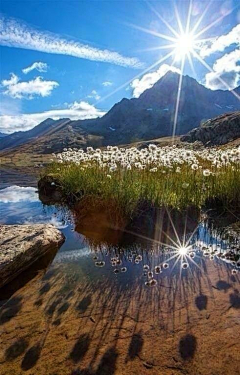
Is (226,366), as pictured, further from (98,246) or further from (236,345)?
(98,246)

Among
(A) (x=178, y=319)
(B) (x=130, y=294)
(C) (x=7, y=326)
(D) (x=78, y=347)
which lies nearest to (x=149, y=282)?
(B) (x=130, y=294)

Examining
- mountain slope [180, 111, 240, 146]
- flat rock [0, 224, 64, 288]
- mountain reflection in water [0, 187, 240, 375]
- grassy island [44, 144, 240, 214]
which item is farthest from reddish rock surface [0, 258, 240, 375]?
mountain slope [180, 111, 240, 146]

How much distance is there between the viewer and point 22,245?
7449mm

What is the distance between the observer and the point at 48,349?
174 inches

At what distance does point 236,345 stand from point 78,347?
218 cm

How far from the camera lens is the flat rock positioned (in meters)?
6.64

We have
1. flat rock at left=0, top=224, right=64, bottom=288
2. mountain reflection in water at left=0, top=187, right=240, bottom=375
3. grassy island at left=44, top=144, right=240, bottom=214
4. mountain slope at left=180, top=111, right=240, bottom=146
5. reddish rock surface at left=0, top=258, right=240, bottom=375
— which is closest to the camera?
reddish rock surface at left=0, top=258, right=240, bottom=375

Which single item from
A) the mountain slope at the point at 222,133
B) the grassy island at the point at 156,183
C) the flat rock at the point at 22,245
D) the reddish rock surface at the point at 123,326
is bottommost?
the reddish rock surface at the point at 123,326

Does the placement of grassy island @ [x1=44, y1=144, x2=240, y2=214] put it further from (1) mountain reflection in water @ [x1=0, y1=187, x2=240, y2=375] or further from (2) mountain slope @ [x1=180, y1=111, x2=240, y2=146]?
(2) mountain slope @ [x1=180, y1=111, x2=240, y2=146]

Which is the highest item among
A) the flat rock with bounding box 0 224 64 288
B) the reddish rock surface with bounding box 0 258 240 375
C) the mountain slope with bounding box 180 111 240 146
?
the mountain slope with bounding box 180 111 240 146

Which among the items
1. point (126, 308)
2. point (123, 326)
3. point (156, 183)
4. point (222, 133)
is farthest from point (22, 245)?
point (222, 133)

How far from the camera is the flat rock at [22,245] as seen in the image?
6.64 meters

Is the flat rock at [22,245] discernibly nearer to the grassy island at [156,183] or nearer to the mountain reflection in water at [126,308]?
the mountain reflection in water at [126,308]

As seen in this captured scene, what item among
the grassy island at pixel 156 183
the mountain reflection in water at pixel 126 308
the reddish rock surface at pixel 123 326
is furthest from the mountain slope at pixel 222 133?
the reddish rock surface at pixel 123 326
